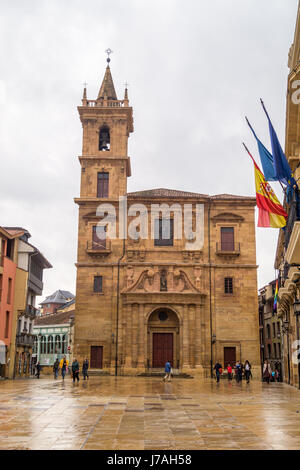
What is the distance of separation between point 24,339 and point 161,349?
13.0 meters

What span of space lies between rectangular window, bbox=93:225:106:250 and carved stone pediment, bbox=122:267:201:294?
344cm

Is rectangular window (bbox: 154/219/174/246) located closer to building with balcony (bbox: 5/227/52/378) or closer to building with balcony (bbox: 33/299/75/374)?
building with balcony (bbox: 5/227/52/378)

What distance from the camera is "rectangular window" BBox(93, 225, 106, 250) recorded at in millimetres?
42656

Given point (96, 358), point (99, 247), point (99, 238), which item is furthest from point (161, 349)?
point (99, 238)

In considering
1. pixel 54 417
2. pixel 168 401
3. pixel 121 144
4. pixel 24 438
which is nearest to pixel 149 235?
pixel 121 144

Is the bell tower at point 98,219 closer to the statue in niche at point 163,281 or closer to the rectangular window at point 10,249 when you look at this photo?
the statue in niche at point 163,281

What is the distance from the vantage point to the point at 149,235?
1693 inches

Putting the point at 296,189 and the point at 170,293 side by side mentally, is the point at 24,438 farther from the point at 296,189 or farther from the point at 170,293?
the point at 170,293

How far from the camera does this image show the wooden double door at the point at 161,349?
135 ft

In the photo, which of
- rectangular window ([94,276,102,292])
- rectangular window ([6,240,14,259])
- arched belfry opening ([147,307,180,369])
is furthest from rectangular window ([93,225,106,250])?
arched belfry opening ([147,307,180,369])

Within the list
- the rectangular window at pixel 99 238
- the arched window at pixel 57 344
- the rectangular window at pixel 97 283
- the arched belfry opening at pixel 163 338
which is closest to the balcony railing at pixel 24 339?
the rectangular window at pixel 97 283

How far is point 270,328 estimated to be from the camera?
5919 centimetres

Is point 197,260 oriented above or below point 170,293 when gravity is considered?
above
